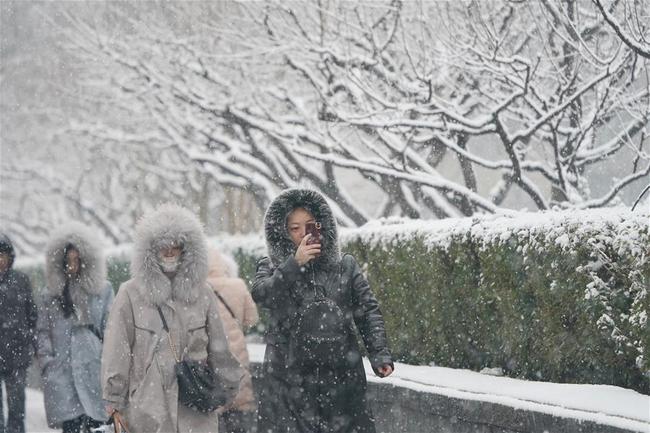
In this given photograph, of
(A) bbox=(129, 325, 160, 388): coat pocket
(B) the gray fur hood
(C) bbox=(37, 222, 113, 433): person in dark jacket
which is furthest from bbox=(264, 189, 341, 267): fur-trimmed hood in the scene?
(B) the gray fur hood

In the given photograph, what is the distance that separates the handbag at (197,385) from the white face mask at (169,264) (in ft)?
0.99

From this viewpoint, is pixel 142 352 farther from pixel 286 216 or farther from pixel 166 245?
pixel 286 216

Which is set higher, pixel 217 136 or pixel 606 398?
pixel 217 136

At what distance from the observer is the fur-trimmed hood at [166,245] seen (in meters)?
6.74

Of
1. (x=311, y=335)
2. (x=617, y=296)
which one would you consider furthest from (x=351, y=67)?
(x=311, y=335)

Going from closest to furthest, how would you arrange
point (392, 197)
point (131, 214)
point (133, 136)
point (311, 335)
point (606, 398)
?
point (311, 335)
point (606, 398)
point (392, 197)
point (133, 136)
point (131, 214)

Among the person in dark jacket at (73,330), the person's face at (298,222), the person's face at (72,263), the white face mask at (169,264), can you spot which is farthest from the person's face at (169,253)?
the person's face at (72,263)

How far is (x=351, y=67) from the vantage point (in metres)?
12.7

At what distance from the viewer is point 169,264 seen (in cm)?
687

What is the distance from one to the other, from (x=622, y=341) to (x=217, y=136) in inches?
384

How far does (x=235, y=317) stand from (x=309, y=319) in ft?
11.9

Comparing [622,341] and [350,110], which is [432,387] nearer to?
[622,341]

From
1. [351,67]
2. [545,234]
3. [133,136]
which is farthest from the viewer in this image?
[133,136]

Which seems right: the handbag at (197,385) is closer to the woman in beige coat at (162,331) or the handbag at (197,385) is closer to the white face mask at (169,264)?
the woman in beige coat at (162,331)
